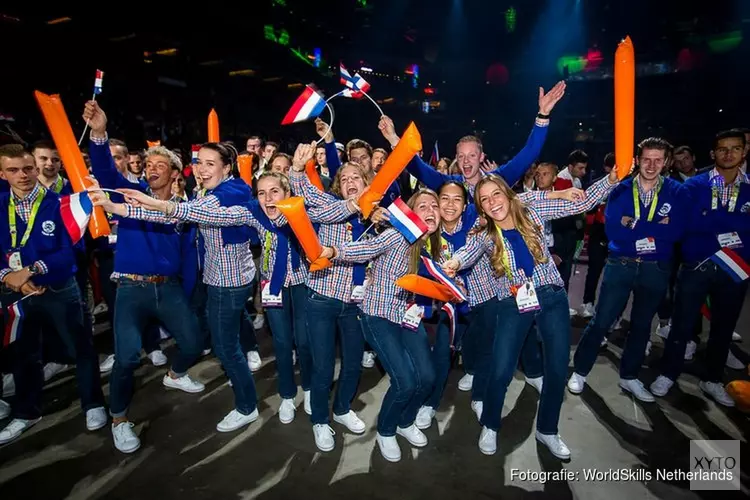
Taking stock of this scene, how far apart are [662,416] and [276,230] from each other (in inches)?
139

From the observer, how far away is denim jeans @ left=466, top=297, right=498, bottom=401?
10.8 feet

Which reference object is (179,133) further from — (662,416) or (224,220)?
(662,416)

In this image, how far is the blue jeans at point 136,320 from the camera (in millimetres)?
3152

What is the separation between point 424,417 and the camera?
3582 mm

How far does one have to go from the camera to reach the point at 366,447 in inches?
131

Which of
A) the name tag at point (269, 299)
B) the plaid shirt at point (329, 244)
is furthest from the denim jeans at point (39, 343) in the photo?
the plaid shirt at point (329, 244)

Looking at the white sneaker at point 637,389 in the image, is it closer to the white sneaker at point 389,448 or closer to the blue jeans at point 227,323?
the white sneaker at point 389,448

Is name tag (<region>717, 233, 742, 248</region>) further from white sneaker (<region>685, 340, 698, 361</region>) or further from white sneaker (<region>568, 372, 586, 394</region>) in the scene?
white sneaker (<region>568, 372, 586, 394</region>)

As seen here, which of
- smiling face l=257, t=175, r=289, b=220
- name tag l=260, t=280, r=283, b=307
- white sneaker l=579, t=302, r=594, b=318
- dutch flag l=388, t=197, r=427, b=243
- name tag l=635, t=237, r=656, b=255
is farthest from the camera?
white sneaker l=579, t=302, r=594, b=318

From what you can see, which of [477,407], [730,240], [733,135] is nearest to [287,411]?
[477,407]

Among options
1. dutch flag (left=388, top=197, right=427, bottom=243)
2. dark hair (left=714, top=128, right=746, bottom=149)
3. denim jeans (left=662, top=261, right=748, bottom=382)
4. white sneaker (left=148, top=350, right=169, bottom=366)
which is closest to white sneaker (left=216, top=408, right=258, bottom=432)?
white sneaker (left=148, top=350, right=169, bottom=366)

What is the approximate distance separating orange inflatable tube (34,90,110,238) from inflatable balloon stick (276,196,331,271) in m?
1.40

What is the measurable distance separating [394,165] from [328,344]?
4.66ft

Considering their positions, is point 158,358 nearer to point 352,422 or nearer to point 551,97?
point 352,422
